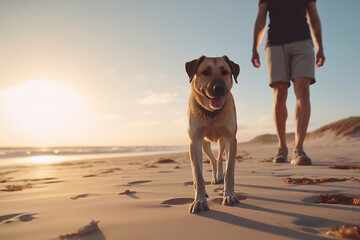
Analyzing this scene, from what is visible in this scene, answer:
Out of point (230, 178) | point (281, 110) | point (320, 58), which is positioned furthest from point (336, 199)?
point (320, 58)

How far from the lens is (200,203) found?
1826 millimetres

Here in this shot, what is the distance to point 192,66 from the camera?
2.68 metres

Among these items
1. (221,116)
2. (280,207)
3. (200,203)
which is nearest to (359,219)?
(280,207)

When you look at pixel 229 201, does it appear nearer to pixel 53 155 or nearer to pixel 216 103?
pixel 216 103

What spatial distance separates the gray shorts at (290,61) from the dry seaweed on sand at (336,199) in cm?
350

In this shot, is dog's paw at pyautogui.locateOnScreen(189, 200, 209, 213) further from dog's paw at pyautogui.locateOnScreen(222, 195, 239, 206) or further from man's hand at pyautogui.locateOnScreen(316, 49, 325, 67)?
man's hand at pyautogui.locateOnScreen(316, 49, 325, 67)

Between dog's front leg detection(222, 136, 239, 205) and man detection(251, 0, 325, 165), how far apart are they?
9.69ft

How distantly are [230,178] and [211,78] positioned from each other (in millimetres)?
1052

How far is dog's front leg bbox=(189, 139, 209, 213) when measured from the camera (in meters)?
1.80

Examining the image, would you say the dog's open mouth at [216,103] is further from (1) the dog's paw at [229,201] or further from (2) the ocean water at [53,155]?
(2) the ocean water at [53,155]

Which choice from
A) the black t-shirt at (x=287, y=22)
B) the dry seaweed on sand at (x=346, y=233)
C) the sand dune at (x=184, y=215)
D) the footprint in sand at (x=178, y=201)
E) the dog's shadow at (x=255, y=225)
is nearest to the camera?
the dry seaweed on sand at (x=346, y=233)

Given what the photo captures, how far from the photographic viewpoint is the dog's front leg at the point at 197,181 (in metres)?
1.80

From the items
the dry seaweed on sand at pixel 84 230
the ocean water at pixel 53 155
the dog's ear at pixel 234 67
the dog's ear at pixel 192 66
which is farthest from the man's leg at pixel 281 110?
the ocean water at pixel 53 155

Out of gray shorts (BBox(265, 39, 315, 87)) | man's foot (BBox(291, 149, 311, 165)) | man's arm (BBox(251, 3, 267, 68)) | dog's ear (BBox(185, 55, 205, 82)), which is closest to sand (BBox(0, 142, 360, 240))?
dog's ear (BBox(185, 55, 205, 82))
